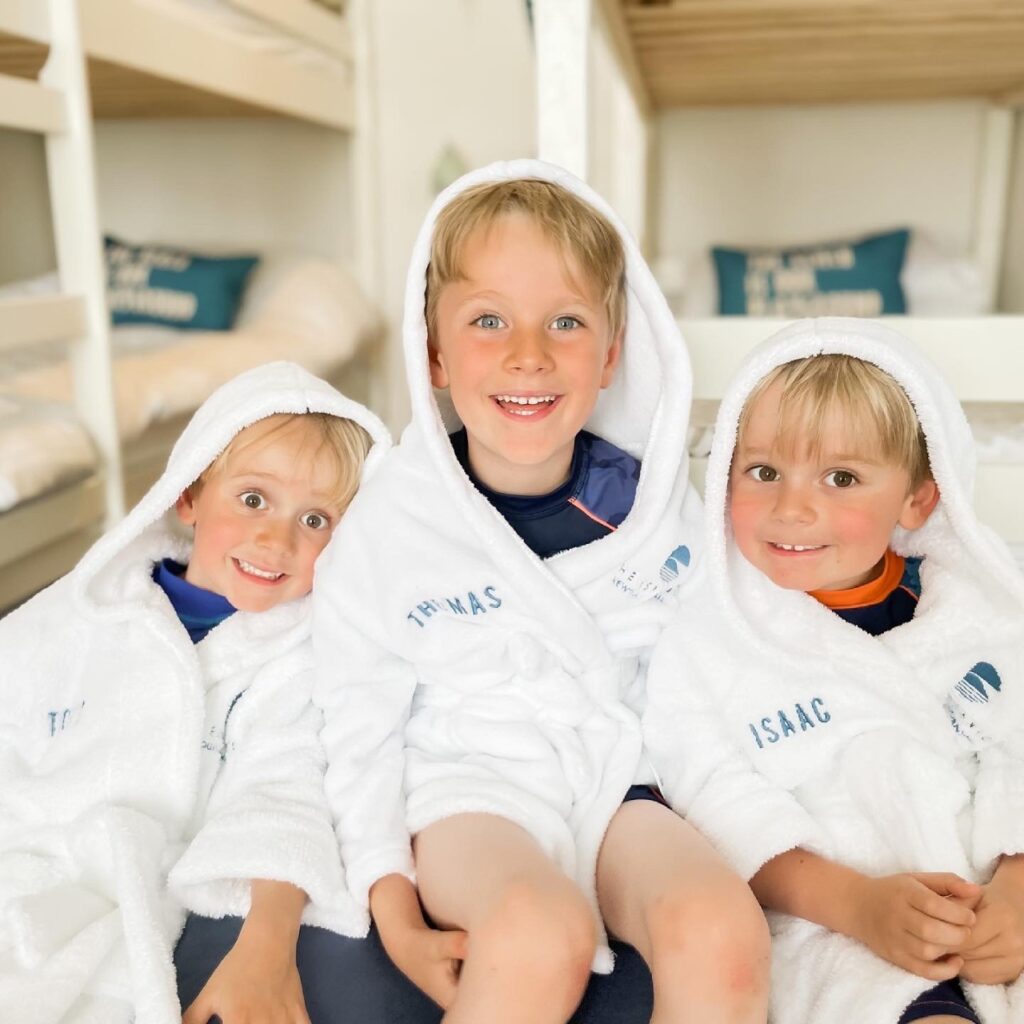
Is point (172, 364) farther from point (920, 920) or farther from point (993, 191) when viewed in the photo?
point (993, 191)

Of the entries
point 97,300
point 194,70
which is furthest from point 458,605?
point 194,70

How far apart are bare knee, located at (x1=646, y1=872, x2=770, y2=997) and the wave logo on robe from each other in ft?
0.98

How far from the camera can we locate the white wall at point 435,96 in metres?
2.60

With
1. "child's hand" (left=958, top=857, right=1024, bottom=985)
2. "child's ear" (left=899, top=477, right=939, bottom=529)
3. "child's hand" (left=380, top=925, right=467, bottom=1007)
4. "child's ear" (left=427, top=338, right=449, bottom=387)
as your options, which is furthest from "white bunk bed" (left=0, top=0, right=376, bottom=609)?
"child's hand" (left=958, top=857, right=1024, bottom=985)

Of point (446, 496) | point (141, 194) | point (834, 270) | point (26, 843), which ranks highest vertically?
point (141, 194)

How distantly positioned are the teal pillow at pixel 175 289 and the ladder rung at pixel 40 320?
742mm

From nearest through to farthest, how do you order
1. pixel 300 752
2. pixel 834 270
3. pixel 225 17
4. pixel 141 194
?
1. pixel 300 752
2. pixel 225 17
3. pixel 834 270
4. pixel 141 194

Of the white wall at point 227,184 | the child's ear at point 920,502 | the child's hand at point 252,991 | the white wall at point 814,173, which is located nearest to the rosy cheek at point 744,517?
the child's ear at point 920,502

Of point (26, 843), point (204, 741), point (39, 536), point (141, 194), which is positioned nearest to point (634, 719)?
point (204, 741)

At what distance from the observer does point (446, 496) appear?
102 cm

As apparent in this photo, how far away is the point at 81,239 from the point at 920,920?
1487 mm

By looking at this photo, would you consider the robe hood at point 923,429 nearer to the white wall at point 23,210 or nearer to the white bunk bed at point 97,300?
the white bunk bed at point 97,300

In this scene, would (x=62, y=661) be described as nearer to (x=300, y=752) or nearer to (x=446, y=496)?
(x=300, y=752)

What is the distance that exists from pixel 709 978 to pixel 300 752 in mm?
435
